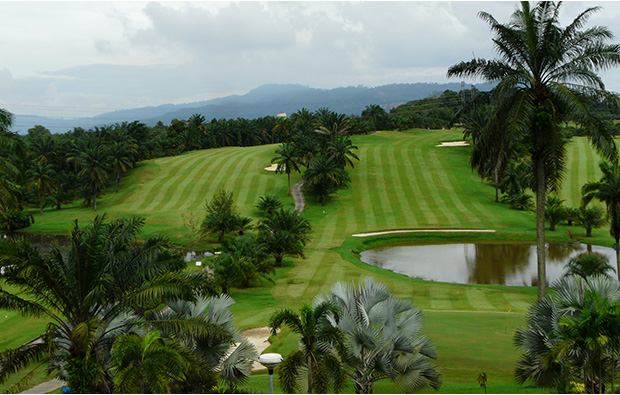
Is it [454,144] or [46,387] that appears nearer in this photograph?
[46,387]

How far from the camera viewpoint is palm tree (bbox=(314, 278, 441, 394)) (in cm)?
1376

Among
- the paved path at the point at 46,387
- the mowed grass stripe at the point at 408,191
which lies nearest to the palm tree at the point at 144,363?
the paved path at the point at 46,387

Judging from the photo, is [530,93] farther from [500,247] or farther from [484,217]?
[484,217]

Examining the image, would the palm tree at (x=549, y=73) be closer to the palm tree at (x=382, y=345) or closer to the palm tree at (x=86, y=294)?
the palm tree at (x=382, y=345)

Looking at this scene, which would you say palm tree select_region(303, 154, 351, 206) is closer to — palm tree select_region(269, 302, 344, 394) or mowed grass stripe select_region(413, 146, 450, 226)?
mowed grass stripe select_region(413, 146, 450, 226)

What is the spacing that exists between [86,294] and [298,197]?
53494 millimetres

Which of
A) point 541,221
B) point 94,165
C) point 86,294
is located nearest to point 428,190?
point 94,165

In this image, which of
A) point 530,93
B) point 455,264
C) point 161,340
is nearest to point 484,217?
point 455,264

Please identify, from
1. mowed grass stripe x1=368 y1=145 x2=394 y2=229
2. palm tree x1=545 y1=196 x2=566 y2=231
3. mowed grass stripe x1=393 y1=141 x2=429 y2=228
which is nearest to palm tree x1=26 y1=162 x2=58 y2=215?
mowed grass stripe x1=368 y1=145 x2=394 y2=229

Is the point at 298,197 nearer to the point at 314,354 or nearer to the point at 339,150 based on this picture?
the point at 339,150

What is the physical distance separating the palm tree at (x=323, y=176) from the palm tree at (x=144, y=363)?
4987cm

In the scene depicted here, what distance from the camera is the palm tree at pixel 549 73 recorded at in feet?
62.2

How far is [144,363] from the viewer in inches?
457

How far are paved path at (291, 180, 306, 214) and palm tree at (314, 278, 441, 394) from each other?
45.9m
